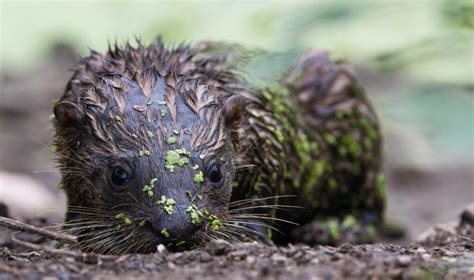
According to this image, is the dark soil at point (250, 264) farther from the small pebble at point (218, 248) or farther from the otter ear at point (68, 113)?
the otter ear at point (68, 113)

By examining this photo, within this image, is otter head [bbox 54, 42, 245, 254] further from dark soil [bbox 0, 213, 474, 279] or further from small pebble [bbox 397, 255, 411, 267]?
small pebble [bbox 397, 255, 411, 267]

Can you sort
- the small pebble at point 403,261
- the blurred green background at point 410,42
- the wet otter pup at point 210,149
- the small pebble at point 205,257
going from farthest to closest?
the wet otter pup at point 210,149 → the small pebble at point 205,257 → the small pebble at point 403,261 → the blurred green background at point 410,42

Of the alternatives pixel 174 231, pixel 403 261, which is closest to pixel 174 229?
pixel 174 231

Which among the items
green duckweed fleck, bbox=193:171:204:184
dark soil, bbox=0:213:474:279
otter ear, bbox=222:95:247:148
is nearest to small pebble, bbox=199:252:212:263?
dark soil, bbox=0:213:474:279

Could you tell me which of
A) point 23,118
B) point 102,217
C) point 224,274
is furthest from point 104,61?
point 23,118

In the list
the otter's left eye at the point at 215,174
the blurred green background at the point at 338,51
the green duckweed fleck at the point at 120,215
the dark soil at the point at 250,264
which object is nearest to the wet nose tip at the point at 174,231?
the dark soil at the point at 250,264

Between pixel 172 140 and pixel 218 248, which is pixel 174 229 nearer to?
pixel 218 248

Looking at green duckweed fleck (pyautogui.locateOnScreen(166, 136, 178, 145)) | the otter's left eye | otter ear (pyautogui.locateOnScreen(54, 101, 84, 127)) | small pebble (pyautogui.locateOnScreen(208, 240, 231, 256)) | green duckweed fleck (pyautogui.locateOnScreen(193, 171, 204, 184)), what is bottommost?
small pebble (pyautogui.locateOnScreen(208, 240, 231, 256))
